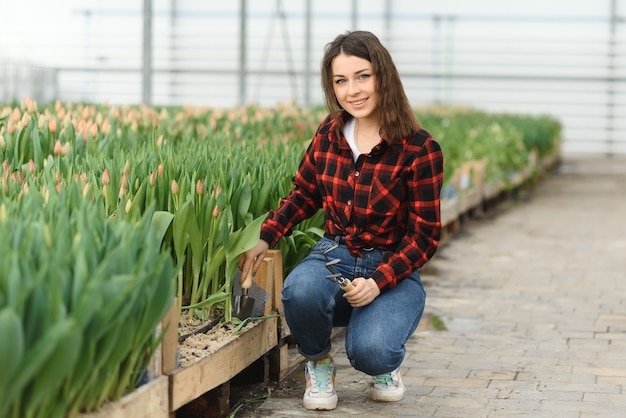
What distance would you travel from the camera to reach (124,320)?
221 centimetres

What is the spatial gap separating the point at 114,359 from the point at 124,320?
0.09 metres

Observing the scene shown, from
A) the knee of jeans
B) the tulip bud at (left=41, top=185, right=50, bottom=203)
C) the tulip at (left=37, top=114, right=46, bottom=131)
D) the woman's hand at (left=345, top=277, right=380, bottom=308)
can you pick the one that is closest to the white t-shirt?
the woman's hand at (left=345, top=277, right=380, bottom=308)

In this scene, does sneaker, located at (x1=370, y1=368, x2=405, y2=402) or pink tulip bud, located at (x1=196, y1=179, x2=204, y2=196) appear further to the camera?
sneaker, located at (x1=370, y1=368, x2=405, y2=402)

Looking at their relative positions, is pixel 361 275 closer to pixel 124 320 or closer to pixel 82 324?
pixel 124 320

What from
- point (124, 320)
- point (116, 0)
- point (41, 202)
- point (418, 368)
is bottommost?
point (418, 368)

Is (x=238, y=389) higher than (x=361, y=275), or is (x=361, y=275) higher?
(x=361, y=275)

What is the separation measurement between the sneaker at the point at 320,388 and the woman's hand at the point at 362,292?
0.94 feet

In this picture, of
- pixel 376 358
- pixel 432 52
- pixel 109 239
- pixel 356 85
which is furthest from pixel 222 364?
pixel 432 52

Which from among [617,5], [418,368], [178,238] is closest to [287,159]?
[418,368]

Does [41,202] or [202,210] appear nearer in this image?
[41,202]

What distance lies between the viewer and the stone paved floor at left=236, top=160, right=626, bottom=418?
10.9 ft

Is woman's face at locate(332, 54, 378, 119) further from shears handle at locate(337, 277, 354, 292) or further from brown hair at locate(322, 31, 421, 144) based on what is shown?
shears handle at locate(337, 277, 354, 292)

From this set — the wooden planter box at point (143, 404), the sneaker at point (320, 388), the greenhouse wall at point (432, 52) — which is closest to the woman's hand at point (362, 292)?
the sneaker at point (320, 388)

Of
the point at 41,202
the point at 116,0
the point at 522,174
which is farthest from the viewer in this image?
the point at 116,0
